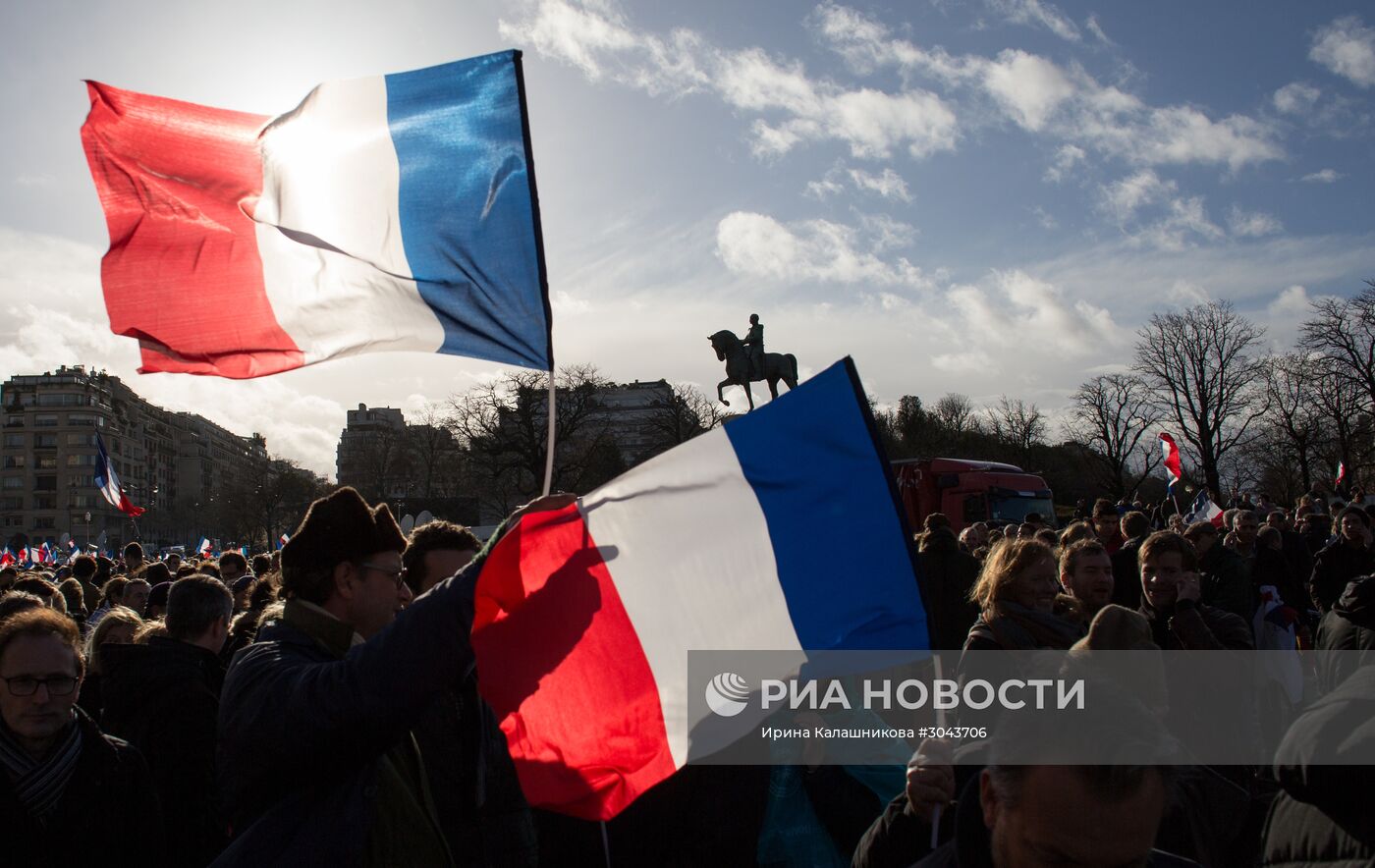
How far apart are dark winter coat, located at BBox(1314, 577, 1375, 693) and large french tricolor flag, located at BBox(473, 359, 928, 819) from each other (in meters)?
2.51

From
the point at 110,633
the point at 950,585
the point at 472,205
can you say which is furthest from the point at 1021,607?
the point at 110,633

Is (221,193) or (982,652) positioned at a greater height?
Result: (221,193)

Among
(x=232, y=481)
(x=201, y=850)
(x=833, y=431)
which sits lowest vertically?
(x=201, y=850)

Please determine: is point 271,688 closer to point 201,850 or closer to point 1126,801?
point 1126,801

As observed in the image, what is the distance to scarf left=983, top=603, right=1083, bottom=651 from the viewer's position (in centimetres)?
386

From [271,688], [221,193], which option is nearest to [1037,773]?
[271,688]

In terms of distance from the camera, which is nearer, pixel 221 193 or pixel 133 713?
pixel 221 193

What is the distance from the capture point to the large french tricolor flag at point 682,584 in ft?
7.22

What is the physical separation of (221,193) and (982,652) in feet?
10.8

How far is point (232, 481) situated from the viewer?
14962cm

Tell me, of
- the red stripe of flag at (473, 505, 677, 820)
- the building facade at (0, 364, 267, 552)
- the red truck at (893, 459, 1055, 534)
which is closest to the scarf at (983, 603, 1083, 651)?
the red stripe of flag at (473, 505, 677, 820)

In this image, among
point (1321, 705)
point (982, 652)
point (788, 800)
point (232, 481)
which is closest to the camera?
point (1321, 705)

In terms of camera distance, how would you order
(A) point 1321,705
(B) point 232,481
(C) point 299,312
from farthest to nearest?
(B) point 232,481, (C) point 299,312, (A) point 1321,705

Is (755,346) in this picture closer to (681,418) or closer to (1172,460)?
(1172,460)
